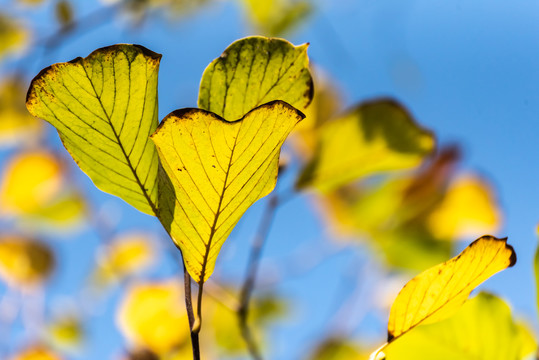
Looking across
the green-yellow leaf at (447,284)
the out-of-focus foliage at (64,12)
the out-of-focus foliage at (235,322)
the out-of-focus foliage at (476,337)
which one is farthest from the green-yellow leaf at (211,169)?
the out-of-focus foliage at (235,322)

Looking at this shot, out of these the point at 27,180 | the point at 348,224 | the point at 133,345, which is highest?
the point at 27,180

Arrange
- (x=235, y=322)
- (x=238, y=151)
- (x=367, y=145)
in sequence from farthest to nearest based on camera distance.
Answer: (x=235, y=322), (x=367, y=145), (x=238, y=151)

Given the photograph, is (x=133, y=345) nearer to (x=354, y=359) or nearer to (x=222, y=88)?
(x=354, y=359)

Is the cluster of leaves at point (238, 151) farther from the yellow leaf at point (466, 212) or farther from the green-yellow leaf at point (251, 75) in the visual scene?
the yellow leaf at point (466, 212)

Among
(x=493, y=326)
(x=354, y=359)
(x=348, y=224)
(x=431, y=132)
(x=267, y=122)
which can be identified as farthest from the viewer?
(x=348, y=224)

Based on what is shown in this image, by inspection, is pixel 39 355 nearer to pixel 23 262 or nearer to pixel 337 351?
pixel 23 262

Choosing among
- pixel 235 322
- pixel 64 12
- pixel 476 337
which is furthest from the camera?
pixel 235 322

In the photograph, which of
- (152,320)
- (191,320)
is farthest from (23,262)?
(191,320)

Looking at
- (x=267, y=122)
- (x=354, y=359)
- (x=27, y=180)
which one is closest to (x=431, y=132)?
(x=267, y=122)
